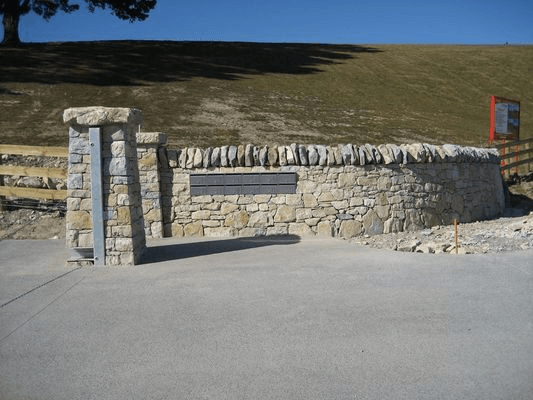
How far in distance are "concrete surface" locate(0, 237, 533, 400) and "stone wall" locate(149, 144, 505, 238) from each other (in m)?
2.73

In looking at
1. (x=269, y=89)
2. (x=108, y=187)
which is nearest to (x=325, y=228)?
(x=108, y=187)

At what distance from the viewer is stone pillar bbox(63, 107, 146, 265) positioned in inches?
324

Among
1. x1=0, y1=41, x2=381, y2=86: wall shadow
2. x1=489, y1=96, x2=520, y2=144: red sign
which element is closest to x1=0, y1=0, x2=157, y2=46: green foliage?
x1=0, y1=41, x2=381, y2=86: wall shadow

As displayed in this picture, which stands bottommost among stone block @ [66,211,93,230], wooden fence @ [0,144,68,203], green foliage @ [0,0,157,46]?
stone block @ [66,211,93,230]

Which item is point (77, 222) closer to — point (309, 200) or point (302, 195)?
point (302, 195)

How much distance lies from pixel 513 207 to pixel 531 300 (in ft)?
37.5

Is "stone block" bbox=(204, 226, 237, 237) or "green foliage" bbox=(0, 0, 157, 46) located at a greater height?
"green foliage" bbox=(0, 0, 157, 46)

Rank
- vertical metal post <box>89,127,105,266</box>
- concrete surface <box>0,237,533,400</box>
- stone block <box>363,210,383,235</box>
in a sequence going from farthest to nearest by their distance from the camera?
1. stone block <box>363,210,383,235</box>
2. vertical metal post <box>89,127,105,266</box>
3. concrete surface <box>0,237,533,400</box>

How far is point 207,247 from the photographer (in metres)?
9.94

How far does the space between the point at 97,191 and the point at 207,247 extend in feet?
8.38

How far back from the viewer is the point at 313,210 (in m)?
11.2

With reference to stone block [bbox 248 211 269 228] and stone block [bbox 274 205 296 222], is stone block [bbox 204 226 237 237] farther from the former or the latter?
stone block [bbox 274 205 296 222]

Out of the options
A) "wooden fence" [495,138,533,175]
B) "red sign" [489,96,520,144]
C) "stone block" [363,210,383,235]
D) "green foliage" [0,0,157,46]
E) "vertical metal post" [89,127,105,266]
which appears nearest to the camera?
"vertical metal post" [89,127,105,266]

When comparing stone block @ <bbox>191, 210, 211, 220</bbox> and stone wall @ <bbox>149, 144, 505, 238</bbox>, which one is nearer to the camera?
stone wall @ <bbox>149, 144, 505, 238</bbox>
